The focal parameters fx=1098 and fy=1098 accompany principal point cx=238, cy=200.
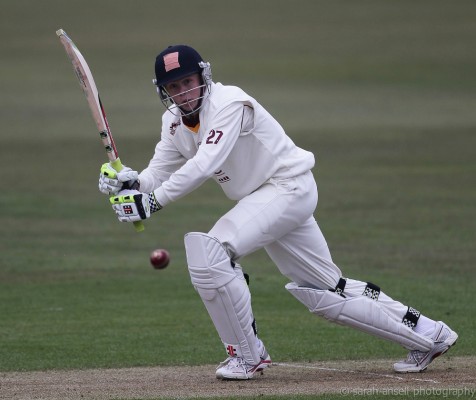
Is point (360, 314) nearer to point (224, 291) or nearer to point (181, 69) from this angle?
point (224, 291)

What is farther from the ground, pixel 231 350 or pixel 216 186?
pixel 231 350

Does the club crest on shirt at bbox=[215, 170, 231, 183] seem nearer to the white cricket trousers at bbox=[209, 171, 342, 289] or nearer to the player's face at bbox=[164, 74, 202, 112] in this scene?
the white cricket trousers at bbox=[209, 171, 342, 289]

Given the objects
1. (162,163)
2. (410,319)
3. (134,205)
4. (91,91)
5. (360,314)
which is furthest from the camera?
(162,163)

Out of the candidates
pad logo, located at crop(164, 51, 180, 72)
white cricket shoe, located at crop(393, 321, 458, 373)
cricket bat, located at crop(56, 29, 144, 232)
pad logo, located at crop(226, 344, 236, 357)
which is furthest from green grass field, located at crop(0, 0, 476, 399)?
pad logo, located at crop(164, 51, 180, 72)

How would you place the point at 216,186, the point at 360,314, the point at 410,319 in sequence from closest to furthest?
the point at 360,314 < the point at 410,319 < the point at 216,186

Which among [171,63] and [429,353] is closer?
[171,63]

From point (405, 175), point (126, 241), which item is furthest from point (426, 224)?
point (405, 175)

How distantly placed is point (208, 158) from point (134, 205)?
0.52 m

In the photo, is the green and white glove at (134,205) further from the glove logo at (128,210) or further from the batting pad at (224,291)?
the batting pad at (224,291)

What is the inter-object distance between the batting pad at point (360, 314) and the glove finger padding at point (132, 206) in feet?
3.63

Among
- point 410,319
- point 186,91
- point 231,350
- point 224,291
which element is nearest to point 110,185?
point 186,91

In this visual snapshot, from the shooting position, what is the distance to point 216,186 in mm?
20656

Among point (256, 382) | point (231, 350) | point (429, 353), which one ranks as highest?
point (231, 350)

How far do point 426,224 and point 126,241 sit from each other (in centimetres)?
417
